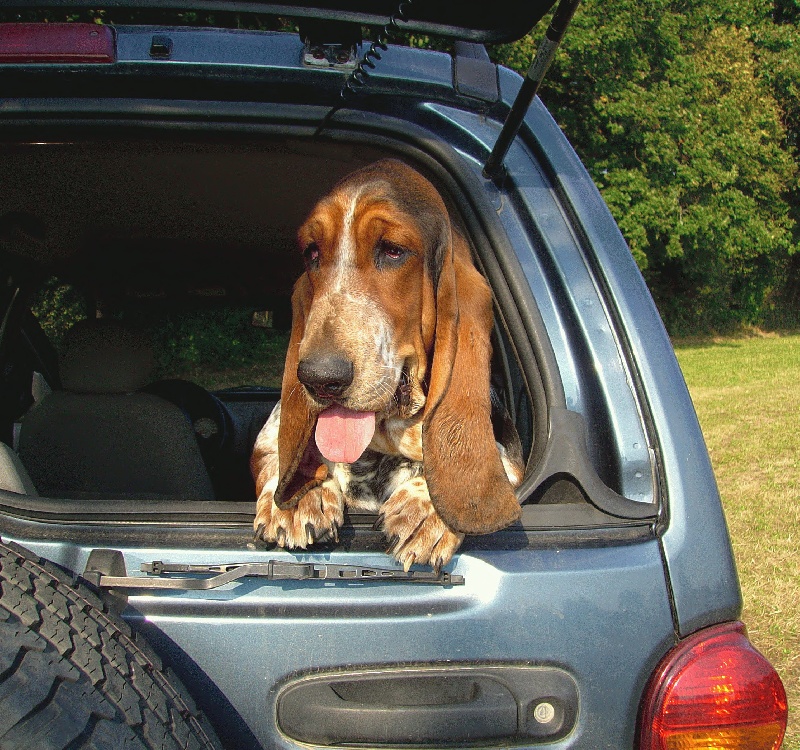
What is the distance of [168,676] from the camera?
1207mm

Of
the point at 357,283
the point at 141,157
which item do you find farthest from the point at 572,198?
the point at 141,157

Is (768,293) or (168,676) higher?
(168,676)

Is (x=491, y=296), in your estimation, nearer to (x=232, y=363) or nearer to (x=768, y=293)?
(x=232, y=363)

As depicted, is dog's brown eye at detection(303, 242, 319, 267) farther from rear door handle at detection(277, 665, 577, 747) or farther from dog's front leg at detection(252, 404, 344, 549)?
rear door handle at detection(277, 665, 577, 747)

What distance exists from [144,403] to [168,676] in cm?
148

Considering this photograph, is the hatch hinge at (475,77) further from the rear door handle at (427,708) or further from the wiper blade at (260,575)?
the rear door handle at (427,708)

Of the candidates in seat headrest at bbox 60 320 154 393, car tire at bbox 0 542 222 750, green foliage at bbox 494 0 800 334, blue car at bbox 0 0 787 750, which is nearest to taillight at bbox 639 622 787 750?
blue car at bbox 0 0 787 750

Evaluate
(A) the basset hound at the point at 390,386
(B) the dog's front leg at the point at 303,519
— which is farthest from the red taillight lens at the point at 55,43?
(B) the dog's front leg at the point at 303,519

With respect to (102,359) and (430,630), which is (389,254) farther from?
(102,359)

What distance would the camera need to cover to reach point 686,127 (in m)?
21.2

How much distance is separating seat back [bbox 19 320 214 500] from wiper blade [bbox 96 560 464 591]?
48.3 inches

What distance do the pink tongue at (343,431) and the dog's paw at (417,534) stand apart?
6.3 inches

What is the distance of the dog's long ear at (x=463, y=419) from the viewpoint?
56.2 inches

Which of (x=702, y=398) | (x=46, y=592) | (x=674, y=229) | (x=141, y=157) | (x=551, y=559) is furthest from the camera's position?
(x=674, y=229)
